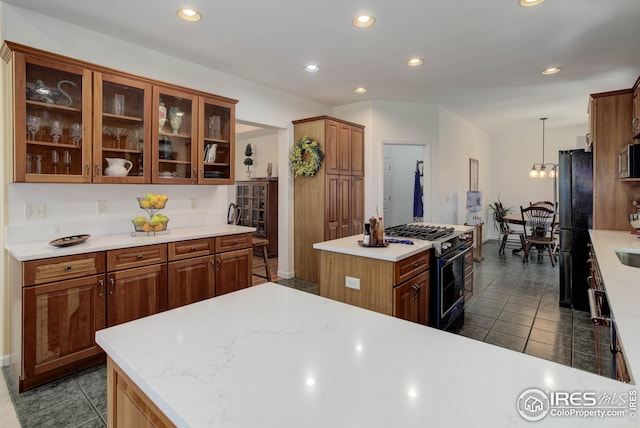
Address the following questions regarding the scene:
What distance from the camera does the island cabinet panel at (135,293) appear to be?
259 centimetres

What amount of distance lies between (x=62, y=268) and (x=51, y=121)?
1.14 m

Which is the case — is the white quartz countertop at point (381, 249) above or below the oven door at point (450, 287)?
above

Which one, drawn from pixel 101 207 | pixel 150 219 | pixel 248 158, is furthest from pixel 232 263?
pixel 248 158

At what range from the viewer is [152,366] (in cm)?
90

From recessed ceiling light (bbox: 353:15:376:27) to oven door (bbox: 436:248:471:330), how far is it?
6.70ft

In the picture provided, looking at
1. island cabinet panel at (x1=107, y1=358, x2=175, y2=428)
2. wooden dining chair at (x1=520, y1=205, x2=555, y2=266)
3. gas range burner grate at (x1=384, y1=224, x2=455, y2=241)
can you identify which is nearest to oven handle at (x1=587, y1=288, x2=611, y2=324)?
gas range burner grate at (x1=384, y1=224, x2=455, y2=241)

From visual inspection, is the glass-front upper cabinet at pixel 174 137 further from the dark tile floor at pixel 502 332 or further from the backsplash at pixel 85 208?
the dark tile floor at pixel 502 332

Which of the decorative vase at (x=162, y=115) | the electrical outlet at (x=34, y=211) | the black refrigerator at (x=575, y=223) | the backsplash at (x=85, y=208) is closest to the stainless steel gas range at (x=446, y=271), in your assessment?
the black refrigerator at (x=575, y=223)

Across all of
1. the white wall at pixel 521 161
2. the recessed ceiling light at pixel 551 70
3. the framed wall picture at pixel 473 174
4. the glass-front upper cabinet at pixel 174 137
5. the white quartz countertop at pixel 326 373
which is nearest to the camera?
the white quartz countertop at pixel 326 373

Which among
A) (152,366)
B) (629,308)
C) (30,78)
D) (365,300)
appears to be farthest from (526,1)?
(30,78)

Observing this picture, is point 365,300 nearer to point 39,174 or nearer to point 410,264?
point 410,264

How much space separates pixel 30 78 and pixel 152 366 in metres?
2.62

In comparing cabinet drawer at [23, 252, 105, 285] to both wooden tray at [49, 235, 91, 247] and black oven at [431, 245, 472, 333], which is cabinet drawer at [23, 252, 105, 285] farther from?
black oven at [431, 245, 472, 333]

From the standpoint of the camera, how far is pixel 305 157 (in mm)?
4824
